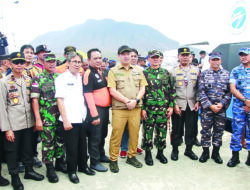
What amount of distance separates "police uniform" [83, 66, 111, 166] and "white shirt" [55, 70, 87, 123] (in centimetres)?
15

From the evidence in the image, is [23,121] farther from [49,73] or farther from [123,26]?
[123,26]

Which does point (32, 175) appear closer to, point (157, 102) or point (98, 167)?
point (98, 167)

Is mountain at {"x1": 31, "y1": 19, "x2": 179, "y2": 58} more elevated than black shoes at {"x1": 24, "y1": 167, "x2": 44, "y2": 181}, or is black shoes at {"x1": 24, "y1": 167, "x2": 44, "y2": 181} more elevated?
mountain at {"x1": 31, "y1": 19, "x2": 179, "y2": 58}

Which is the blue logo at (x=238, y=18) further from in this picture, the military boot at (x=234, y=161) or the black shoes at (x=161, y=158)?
the black shoes at (x=161, y=158)

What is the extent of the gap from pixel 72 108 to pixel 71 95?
0.19 m

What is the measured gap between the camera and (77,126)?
302 centimetres

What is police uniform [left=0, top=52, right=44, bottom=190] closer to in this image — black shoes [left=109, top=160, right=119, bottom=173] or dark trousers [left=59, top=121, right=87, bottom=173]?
dark trousers [left=59, top=121, right=87, bottom=173]

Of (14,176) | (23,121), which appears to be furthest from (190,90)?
(14,176)

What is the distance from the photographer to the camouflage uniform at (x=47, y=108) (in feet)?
9.72

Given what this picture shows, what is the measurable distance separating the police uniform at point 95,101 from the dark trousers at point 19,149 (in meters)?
0.92

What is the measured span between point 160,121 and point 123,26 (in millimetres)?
186769

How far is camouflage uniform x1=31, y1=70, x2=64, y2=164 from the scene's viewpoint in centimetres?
296

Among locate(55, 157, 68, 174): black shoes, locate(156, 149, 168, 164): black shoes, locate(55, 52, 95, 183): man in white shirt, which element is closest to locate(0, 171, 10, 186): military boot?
locate(55, 157, 68, 174): black shoes

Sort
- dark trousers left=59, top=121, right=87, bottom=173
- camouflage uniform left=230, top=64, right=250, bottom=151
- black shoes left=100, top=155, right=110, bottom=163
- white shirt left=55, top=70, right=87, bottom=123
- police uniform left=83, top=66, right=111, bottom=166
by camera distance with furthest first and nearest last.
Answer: black shoes left=100, top=155, right=110, bottom=163
camouflage uniform left=230, top=64, right=250, bottom=151
police uniform left=83, top=66, right=111, bottom=166
dark trousers left=59, top=121, right=87, bottom=173
white shirt left=55, top=70, right=87, bottom=123
